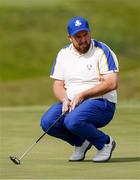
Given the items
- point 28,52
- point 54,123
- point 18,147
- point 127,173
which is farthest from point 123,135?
point 28,52

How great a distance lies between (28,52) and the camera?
69938 mm

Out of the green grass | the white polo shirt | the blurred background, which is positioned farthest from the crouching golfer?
the blurred background

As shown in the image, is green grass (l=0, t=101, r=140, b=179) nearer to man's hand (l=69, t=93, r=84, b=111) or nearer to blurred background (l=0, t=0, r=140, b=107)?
man's hand (l=69, t=93, r=84, b=111)

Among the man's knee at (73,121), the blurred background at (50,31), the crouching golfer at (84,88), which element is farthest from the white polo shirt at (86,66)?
the blurred background at (50,31)

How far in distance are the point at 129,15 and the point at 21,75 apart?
69.1ft

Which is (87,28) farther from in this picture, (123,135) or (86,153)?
(123,135)

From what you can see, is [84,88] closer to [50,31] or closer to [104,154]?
[104,154]

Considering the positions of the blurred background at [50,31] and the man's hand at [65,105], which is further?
the blurred background at [50,31]

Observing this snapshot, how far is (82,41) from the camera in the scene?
9156 mm

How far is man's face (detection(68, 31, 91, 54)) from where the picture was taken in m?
9.16

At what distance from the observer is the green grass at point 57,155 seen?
27.0 ft

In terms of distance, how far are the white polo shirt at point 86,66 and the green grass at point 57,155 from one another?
777 mm

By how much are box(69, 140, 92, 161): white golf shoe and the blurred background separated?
46444mm

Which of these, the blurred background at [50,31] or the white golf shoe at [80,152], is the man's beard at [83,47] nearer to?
the white golf shoe at [80,152]
